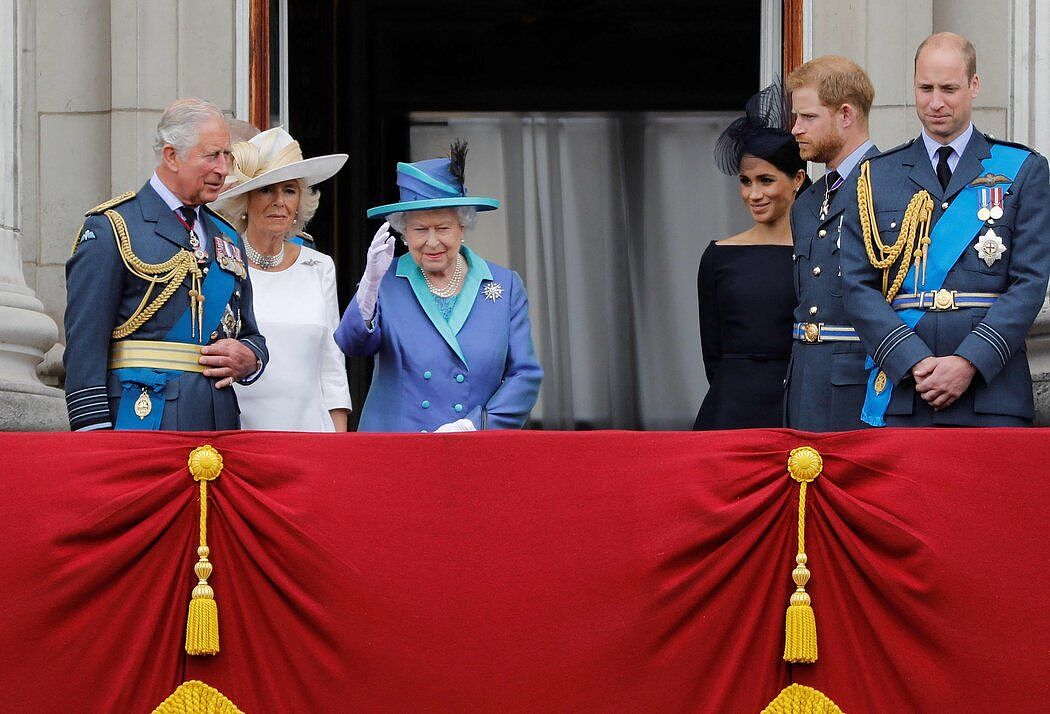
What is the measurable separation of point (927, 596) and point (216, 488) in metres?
1.60

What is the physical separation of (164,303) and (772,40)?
3347mm

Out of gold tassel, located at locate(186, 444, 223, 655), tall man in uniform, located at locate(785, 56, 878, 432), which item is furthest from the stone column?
tall man in uniform, located at locate(785, 56, 878, 432)

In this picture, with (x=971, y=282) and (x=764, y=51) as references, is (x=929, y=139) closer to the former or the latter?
(x=971, y=282)

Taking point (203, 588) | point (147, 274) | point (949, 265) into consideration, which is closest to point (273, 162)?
point (147, 274)

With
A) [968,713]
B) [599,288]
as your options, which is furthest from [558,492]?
[599,288]

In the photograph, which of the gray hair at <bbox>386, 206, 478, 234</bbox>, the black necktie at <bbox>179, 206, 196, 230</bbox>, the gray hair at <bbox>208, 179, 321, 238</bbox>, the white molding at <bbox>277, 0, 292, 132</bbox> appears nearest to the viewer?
the black necktie at <bbox>179, 206, 196, 230</bbox>

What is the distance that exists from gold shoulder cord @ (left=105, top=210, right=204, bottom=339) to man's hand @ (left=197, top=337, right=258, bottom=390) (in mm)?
126

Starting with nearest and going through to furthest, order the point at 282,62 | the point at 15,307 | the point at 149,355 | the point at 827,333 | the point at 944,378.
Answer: the point at 944,378, the point at 149,355, the point at 827,333, the point at 15,307, the point at 282,62

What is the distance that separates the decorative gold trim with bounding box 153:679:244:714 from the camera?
12.2 ft

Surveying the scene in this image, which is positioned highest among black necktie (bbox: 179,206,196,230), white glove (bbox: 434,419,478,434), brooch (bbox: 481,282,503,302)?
black necktie (bbox: 179,206,196,230)

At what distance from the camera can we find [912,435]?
3.80m

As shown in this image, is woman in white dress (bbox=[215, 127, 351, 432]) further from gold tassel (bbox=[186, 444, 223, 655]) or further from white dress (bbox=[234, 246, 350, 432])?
gold tassel (bbox=[186, 444, 223, 655])

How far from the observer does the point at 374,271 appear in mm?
4648

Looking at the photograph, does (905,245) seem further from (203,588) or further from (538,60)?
(538,60)
